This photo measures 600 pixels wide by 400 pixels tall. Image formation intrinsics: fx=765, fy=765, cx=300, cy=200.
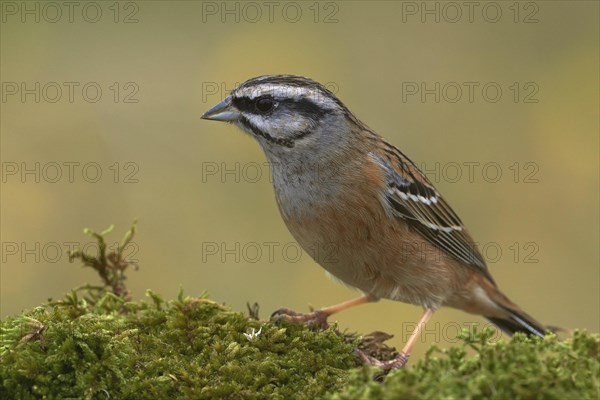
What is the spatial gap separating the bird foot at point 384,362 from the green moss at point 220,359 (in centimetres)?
7

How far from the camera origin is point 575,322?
9508mm

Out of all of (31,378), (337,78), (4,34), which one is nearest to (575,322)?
(337,78)

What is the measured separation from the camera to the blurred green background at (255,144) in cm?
969

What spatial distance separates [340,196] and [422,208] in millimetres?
992

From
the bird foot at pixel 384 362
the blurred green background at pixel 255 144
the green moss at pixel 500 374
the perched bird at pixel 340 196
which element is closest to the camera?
the green moss at pixel 500 374

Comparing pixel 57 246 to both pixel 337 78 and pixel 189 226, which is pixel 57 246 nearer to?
pixel 189 226

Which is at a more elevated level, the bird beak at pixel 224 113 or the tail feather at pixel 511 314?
the bird beak at pixel 224 113

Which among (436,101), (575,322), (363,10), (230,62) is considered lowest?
(575,322)

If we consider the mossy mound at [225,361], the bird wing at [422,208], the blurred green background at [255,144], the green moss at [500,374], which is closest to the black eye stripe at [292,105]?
the bird wing at [422,208]

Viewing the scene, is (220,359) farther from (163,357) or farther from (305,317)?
(305,317)

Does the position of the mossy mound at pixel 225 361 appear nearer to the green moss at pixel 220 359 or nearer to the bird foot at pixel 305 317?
the green moss at pixel 220 359

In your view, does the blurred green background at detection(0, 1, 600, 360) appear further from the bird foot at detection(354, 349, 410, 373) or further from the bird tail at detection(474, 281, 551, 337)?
the bird foot at detection(354, 349, 410, 373)

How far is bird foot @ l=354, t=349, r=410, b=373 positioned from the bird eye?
1.89 meters

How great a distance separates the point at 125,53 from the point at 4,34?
1.85 m
